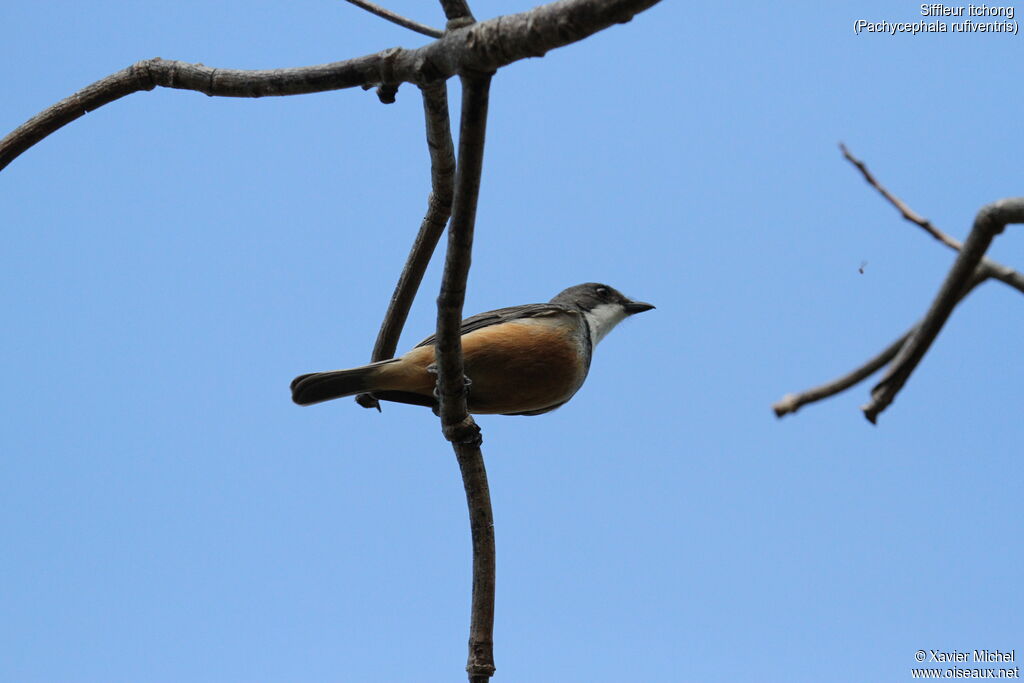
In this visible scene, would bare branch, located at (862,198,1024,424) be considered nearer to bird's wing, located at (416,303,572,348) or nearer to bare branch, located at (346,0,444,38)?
bare branch, located at (346,0,444,38)

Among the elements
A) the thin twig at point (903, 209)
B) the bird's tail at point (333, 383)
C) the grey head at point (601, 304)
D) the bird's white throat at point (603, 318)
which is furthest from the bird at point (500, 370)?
the thin twig at point (903, 209)

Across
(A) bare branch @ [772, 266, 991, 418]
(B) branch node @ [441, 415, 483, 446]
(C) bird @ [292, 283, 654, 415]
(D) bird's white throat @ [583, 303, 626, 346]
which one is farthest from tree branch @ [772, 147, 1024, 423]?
(D) bird's white throat @ [583, 303, 626, 346]

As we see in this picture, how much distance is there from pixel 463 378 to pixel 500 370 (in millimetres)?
1181

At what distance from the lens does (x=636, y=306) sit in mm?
6484

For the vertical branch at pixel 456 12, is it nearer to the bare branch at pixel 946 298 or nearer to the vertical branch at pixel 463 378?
the vertical branch at pixel 463 378

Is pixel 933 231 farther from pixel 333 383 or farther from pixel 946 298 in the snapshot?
pixel 333 383

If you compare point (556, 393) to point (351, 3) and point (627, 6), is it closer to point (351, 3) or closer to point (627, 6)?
point (351, 3)

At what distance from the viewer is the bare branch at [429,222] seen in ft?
13.4

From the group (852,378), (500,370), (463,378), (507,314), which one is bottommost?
(852,378)

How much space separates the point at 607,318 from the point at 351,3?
2.77 m

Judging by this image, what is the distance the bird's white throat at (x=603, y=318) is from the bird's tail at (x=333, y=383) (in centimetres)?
148

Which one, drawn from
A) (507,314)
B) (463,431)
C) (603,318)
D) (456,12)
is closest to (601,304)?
(603,318)

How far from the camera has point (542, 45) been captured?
9.04ft

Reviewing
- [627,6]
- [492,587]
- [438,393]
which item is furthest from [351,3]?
[492,587]
